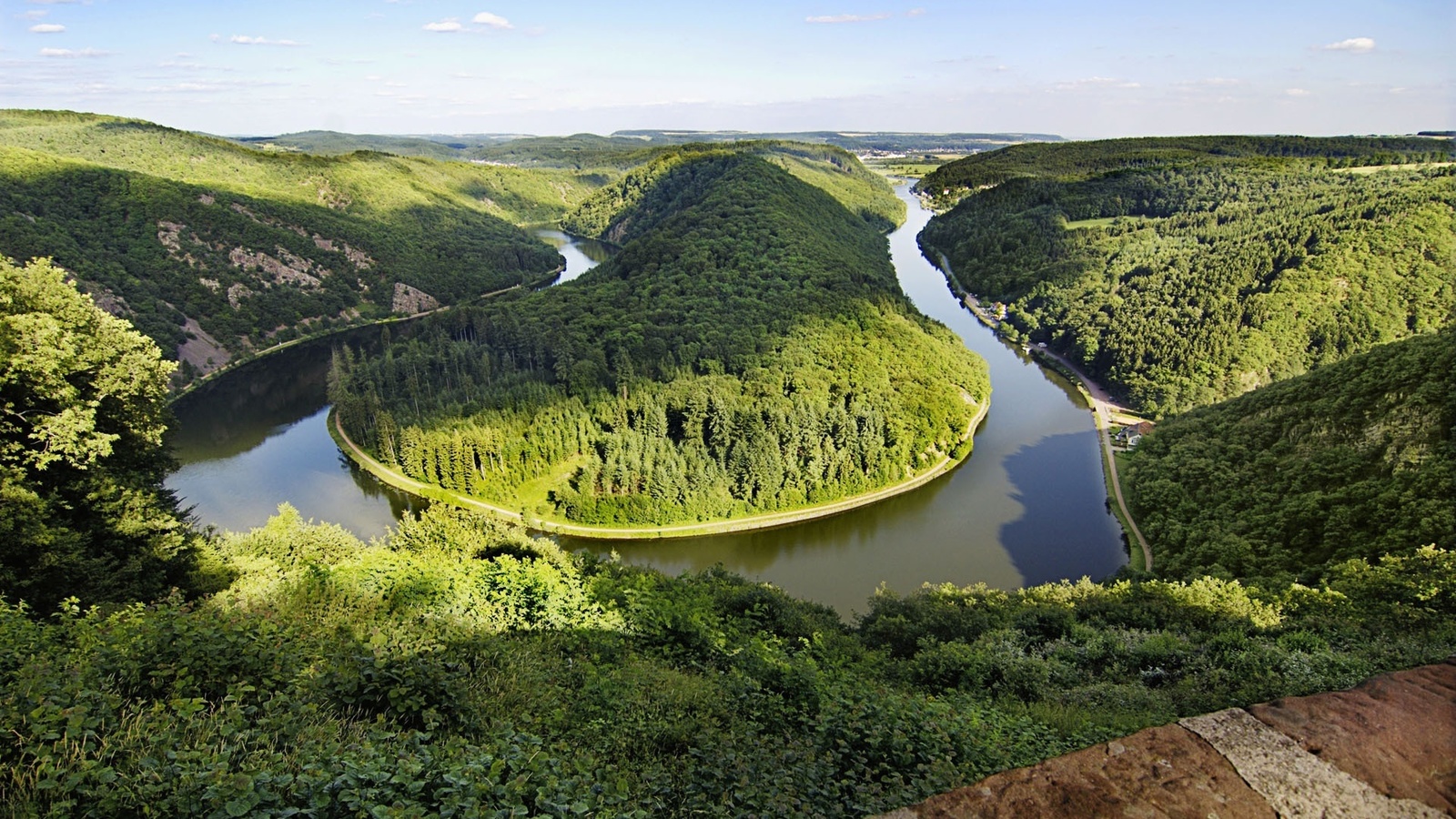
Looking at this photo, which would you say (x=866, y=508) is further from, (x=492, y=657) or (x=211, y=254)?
(x=211, y=254)

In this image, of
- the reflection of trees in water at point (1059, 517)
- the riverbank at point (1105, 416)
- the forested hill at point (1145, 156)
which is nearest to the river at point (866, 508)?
the reflection of trees in water at point (1059, 517)

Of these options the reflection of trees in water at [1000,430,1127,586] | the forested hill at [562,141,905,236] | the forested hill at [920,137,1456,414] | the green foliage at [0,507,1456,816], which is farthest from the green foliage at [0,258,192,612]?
the forested hill at [562,141,905,236]

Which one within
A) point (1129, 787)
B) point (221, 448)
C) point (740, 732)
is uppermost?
point (1129, 787)

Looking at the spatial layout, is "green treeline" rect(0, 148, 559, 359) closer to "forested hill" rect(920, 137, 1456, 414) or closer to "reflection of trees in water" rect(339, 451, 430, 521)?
"reflection of trees in water" rect(339, 451, 430, 521)

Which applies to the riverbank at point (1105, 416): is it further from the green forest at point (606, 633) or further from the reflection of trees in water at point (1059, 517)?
the green forest at point (606, 633)

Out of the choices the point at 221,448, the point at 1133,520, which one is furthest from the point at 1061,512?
the point at 221,448

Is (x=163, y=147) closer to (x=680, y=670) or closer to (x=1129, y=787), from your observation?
(x=680, y=670)

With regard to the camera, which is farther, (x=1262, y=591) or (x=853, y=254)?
(x=853, y=254)
